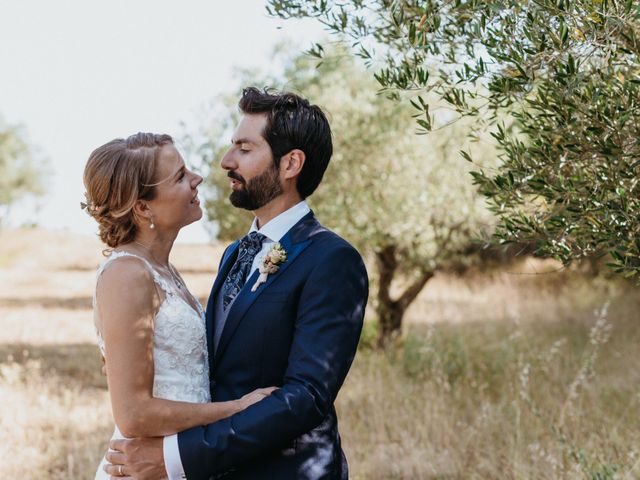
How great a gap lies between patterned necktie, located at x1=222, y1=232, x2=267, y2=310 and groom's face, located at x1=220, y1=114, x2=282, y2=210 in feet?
0.51

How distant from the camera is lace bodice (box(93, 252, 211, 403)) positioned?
3121mm

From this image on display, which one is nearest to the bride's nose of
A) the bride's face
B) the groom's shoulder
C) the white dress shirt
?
the bride's face

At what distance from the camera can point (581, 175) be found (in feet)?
11.7

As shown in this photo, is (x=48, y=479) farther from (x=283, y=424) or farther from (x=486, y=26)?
(x=486, y=26)

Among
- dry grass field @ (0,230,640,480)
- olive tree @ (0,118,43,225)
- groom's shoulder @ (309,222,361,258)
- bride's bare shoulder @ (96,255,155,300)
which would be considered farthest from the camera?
olive tree @ (0,118,43,225)

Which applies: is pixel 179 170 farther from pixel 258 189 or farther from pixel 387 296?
pixel 387 296

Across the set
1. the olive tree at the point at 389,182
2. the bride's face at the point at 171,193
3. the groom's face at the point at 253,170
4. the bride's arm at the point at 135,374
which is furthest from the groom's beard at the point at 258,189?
the olive tree at the point at 389,182

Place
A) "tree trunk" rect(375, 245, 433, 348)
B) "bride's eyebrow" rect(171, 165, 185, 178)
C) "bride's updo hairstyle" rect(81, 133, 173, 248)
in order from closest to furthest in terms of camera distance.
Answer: "bride's updo hairstyle" rect(81, 133, 173, 248) < "bride's eyebrow" rect(171, 165, 185, 178) < "tree trunk" rect(375, 245, 433, 348)

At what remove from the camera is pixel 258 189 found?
3.39 meters

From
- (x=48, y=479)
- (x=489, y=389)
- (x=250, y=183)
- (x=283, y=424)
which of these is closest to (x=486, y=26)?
(x=250, y=183)

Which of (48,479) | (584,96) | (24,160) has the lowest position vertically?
(24,160)

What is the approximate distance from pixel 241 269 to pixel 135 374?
0.75m

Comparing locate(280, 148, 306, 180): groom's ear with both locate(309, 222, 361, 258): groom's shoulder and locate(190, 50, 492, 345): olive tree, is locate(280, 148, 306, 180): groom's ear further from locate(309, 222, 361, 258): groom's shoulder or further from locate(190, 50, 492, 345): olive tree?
locate(190, 50, 492, 345): olive tree

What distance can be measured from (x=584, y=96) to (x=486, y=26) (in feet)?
1.72
